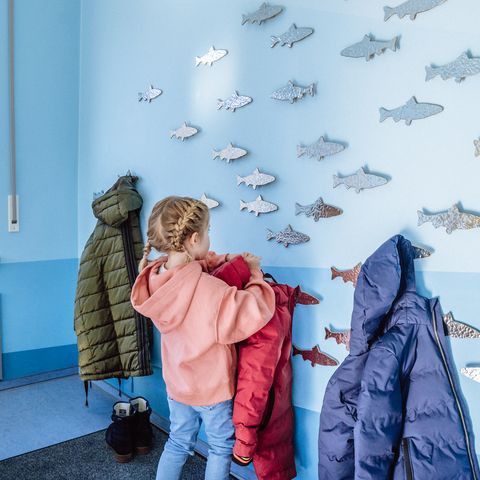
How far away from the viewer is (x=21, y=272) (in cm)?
257

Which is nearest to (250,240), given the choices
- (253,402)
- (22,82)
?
(253,402)

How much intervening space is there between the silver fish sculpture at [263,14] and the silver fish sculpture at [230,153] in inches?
17.7

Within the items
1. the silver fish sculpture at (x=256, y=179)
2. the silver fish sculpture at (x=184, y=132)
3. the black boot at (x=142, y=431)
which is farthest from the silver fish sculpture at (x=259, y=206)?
the black boot at (x=142, y=431)

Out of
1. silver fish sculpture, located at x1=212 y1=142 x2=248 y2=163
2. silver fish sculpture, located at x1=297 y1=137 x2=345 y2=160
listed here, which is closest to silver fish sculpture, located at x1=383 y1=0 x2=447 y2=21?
silver fish sculpture, located at x1=297 y1=137 x2=345 y2=160

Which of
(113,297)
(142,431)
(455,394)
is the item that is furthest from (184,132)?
(455,394)

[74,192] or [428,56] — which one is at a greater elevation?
[428,56]

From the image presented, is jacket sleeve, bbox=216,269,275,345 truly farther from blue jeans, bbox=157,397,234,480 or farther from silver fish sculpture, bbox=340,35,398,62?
silver fish sculpture, bbox=340,35,398,62

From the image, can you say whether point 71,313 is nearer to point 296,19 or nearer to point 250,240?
point 250,240

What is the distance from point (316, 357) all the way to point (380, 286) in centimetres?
43

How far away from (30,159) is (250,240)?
1618 millimetres

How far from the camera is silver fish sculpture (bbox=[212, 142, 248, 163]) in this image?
5.49 feet

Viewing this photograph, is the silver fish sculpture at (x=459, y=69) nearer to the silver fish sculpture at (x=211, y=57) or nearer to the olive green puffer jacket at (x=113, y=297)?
the silver fish sculpture at (x=211, y=57)

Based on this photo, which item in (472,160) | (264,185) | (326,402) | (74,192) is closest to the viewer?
(472,160)

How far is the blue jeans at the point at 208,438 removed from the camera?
4.67 ft
